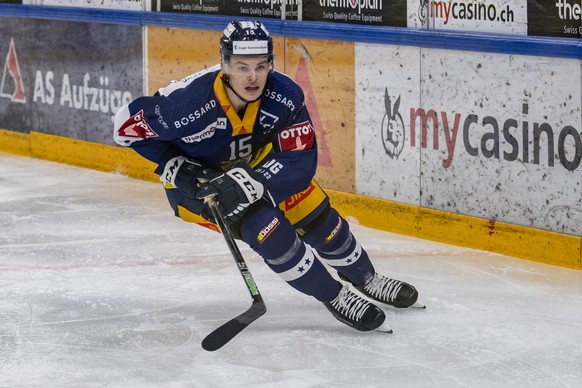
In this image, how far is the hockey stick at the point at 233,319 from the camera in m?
4.12

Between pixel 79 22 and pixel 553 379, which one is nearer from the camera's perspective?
pixel 553 379

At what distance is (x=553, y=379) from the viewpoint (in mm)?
3844

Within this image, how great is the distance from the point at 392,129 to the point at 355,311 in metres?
2.00

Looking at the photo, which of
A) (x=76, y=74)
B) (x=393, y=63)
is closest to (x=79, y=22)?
(x=76, y=74)

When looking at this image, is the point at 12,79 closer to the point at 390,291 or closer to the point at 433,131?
the point at 433,131

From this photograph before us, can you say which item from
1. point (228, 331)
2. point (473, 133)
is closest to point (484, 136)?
point (473, 133)

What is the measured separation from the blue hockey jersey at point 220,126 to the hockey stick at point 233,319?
19 cm

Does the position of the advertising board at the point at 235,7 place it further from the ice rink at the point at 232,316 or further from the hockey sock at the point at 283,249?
the hockey sock at the point at 283,249

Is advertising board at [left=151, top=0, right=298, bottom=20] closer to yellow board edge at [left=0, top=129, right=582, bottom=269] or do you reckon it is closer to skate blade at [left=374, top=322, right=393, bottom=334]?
yellow board edge at [left=0, top=129, right=582, bottom=269]

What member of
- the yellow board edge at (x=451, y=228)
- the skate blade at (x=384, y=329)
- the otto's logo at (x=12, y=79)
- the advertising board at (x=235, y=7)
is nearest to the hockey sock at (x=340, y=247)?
the skate blade at (x=384, y=329)

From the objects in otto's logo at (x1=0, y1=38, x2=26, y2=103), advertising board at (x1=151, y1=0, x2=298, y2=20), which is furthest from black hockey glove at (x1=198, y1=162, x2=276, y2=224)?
otto's logo at (x1=0, y1=38, x2=26, y2=103)

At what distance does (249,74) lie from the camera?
4.22m

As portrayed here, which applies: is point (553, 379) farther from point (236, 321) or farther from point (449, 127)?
point (449, 127)

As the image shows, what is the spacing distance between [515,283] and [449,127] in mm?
1030
